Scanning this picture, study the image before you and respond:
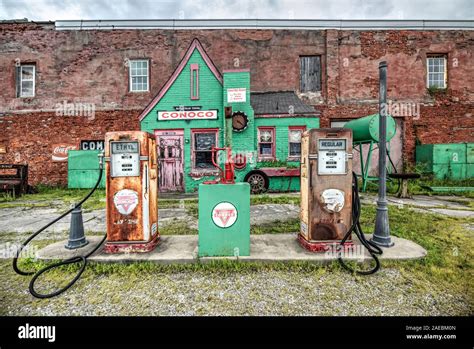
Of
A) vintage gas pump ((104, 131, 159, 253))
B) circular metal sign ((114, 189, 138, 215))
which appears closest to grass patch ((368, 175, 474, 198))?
vintage gas pump ((104, 131, 159, 253))

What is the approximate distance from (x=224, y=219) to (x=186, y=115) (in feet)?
25.2

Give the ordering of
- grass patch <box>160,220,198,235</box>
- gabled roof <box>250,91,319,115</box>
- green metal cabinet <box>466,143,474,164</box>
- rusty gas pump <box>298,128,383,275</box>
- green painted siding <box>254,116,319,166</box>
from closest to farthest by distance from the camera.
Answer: rusty gas pump <box>298,128,383,275</box>
grass patch <box>160,220,198,235</box>
green painted siding <box>254,116,319,166</box>
gabled roof <box>250,91,319,115</box>
green metal cabinet <box>466,143,474,164</box>

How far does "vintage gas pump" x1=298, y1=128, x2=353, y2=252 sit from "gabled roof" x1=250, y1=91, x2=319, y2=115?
6.86 m

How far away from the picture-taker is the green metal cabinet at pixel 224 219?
10.4ft

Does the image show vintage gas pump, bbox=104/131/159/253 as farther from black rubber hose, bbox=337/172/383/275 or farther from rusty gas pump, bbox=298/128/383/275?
black rubber hose, bbox=337/172/383/275

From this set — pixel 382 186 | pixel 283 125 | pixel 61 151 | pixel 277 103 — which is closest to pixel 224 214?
pixel 382 186

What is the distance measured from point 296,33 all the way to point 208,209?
1335cm

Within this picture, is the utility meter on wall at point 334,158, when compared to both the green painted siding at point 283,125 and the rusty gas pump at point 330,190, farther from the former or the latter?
the green painted siding at point 283,125

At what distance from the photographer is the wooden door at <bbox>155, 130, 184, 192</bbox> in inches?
392

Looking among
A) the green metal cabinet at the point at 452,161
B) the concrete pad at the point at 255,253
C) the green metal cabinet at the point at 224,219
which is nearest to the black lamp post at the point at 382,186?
the concrete pad at the point at 255,253

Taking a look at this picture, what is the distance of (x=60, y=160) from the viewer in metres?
12.5

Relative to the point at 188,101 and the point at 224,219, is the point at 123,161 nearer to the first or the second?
the point at 224,219

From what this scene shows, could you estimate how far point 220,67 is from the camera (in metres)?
12.8
